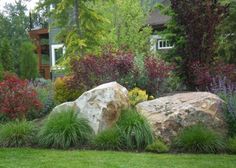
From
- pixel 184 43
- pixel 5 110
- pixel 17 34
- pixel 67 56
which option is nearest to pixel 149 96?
pixel 184 43

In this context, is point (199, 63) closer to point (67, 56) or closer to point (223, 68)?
point (223, 68)

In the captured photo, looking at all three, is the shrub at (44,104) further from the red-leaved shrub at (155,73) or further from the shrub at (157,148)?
the shrub at (157,148)

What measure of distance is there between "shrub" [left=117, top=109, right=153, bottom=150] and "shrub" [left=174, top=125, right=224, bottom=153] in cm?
61

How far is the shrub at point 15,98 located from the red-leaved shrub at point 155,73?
286 centimetres

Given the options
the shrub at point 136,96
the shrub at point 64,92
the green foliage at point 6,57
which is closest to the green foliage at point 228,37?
the shrub at point 136,96

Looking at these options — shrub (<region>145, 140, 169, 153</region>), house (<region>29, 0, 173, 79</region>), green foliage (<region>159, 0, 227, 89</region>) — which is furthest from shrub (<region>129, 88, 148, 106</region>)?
house (<region>29, 0, 173, 79</region>)

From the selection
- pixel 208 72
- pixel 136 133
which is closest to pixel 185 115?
pixel 136 133

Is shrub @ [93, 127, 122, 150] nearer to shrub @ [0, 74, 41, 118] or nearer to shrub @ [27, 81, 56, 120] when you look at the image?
shrub @ [0, 74, 41, 118]

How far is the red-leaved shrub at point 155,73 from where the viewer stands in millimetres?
10414

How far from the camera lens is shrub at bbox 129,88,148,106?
31.4ft

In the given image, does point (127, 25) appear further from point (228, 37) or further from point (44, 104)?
point (44, 104)

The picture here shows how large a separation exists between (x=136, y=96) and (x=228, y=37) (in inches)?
230

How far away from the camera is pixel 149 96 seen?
10539 millimetres

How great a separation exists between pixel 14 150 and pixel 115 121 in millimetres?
1969
